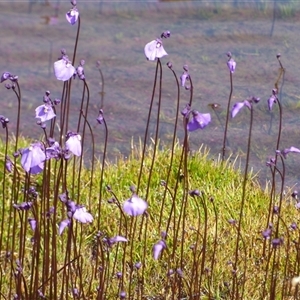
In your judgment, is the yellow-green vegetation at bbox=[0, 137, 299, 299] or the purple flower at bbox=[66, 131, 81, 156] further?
the yellow-green vegetation at bbox=[0, 137, 299, 299]

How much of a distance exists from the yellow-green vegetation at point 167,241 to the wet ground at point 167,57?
148mm

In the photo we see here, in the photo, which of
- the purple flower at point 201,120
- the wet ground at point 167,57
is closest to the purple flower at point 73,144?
the purple flower at point 201,120

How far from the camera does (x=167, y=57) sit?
2930mm

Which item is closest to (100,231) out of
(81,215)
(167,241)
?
(167,241)

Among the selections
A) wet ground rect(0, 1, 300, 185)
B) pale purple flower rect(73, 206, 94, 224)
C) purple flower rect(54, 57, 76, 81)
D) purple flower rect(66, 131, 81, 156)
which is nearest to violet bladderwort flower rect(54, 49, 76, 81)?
purple flower rect(54, 57, 76, 81)

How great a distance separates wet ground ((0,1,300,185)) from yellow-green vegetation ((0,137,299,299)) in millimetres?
148

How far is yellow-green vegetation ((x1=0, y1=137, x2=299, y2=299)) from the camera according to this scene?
6.81 ft

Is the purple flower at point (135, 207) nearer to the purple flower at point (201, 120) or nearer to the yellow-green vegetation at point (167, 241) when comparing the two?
the purple flower at point (201, 120)

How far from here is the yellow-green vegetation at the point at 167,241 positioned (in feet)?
6.81

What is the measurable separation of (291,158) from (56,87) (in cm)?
108

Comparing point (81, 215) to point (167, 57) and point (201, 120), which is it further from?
point (167, 57)

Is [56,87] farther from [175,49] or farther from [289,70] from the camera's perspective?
[289,70]

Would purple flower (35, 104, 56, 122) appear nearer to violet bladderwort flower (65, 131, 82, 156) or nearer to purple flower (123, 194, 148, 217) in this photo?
violet bladderwort flower (65, 131, 82, 156)

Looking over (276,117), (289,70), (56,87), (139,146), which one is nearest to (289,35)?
(289,70)
